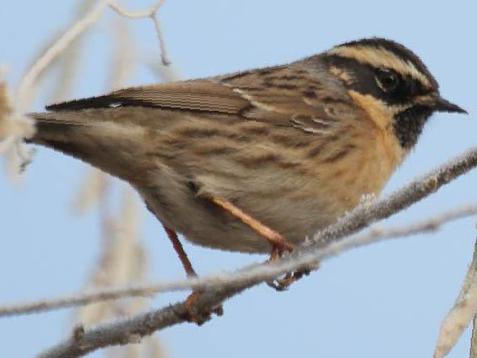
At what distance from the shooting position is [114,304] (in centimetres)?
393

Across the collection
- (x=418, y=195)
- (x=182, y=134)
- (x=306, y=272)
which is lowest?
(x=306, y=272)

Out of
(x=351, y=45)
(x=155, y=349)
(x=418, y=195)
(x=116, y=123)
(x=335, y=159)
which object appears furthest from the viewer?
(x=351, y=45)

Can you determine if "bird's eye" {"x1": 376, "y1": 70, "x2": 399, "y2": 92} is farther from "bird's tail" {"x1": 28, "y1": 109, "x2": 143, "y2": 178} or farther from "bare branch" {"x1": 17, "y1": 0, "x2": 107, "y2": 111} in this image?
"bare branch" {"x1": 17, "y1": 0, "x2": 107, "y2": 111}

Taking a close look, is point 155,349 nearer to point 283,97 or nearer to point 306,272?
point 306,272

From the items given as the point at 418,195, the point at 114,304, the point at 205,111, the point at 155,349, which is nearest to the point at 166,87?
the point at 205,111

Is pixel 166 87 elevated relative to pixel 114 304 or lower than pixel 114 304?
elevated

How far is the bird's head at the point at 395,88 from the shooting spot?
15.8 ft

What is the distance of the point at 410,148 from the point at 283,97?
26.5 inches

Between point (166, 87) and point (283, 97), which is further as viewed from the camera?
point (283, 97)

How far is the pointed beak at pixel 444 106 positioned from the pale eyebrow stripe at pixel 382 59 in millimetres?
91

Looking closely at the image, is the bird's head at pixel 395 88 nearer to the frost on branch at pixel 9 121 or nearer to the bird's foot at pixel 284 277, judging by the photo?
the bird's foot at pixel 284 277

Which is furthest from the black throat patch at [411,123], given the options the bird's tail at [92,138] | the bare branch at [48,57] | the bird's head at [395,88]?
the bare branch at [48,57]

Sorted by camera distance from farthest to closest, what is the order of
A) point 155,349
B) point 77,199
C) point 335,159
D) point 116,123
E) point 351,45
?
point 351,45, point 335,159, point 116,123, point 77,199, point 155,349

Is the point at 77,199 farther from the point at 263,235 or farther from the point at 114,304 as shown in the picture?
the point at 263,235
